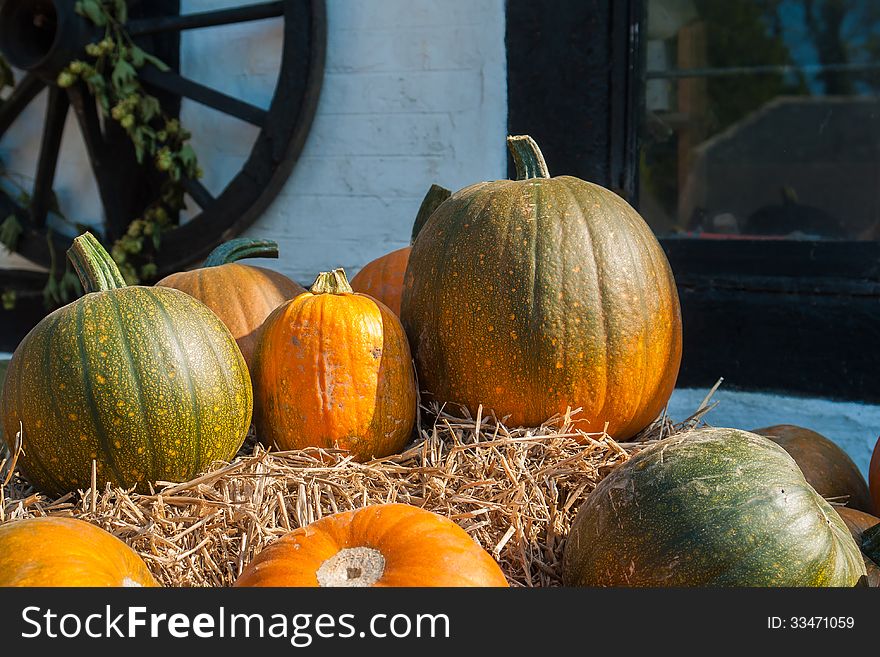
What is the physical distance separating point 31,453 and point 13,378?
17cm

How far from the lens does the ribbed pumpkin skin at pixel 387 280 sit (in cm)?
254

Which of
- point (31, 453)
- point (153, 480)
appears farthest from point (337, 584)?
point (31, 453)

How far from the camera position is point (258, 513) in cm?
174

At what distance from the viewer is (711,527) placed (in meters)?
1.52

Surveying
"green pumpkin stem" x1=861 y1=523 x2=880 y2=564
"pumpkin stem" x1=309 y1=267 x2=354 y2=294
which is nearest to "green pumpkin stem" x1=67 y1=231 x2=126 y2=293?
"pumpkin stem" x1=309 y1=267 x2=354 y2=294

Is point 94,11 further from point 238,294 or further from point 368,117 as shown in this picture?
point 238,294

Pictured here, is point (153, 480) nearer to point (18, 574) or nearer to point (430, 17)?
point (18, 574)

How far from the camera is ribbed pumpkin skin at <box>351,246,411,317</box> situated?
2.54 metres

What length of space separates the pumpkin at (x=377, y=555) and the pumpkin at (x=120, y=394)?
449mm

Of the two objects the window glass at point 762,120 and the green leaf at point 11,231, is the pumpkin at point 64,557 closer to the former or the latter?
the window glass at point 762,120

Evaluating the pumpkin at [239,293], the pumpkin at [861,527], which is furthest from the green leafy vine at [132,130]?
the pumpkin at [861,527]

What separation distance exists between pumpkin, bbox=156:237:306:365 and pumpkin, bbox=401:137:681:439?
463 millimetres

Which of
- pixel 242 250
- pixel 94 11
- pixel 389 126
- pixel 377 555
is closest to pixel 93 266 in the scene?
pixel 242 250

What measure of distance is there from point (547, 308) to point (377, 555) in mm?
787
